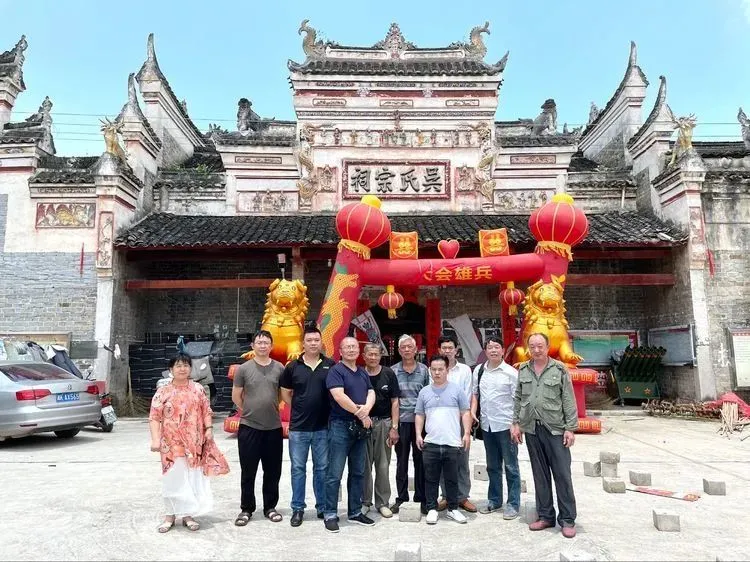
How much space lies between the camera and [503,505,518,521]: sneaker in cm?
411

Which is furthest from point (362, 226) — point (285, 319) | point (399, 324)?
point (399, 324)

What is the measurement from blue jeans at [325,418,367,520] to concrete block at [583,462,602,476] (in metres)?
2.67

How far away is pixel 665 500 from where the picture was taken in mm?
4641

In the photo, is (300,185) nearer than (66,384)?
No

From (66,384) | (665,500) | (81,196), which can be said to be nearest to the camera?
(665,500)

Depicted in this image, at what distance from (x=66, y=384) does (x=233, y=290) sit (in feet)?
16.4

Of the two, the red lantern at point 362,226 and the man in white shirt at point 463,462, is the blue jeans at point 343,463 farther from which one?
the red lantern at point 362,226

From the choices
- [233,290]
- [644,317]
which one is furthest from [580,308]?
[233,290]

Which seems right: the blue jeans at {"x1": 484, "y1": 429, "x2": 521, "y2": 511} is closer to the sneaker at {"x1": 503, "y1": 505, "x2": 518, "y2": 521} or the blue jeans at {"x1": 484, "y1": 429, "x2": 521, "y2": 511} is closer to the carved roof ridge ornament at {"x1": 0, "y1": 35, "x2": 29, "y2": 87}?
the sneaker at {"x1": 503, "y1": 505, "x2": 518, "y2": 521}

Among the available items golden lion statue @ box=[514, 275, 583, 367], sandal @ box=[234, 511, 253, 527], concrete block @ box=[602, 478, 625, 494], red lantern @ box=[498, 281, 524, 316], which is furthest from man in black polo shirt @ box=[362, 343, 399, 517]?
red lantern @ box=[498, 281, 524, 316]

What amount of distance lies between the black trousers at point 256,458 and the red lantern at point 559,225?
591 centimetres

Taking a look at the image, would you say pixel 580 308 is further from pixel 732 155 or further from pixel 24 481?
pixel 24 481

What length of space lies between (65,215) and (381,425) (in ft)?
30.6

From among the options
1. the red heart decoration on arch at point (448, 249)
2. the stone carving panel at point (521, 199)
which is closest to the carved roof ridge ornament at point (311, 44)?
the stone carving panel at point (521, 199)
